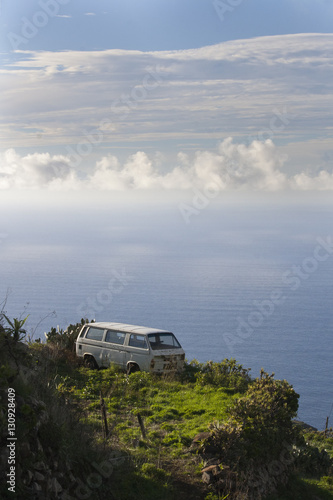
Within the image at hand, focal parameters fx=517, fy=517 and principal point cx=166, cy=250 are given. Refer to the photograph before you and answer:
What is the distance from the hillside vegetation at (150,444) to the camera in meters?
8.04

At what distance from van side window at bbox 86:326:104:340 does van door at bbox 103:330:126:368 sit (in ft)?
1.20

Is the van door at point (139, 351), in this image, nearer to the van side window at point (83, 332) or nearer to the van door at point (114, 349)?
the van door at point (114, 349)

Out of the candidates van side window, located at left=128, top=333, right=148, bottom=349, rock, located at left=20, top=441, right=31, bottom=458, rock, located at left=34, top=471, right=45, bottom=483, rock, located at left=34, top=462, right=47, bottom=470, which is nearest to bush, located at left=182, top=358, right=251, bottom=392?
van side window, located at left=128, top=333, right=148, bottom=349

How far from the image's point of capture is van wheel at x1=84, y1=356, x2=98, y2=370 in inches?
760

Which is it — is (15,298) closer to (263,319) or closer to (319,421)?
(263,319)

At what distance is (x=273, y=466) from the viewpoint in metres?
11.1

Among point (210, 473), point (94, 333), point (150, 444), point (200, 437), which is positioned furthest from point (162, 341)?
point (210, 473)

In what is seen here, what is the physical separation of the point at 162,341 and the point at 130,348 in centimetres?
118

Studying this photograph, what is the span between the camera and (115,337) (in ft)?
62.6

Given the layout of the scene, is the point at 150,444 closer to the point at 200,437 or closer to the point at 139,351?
the point at 200,437

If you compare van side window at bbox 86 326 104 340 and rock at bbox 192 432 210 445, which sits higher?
van side window at bbox 86 326 104 340

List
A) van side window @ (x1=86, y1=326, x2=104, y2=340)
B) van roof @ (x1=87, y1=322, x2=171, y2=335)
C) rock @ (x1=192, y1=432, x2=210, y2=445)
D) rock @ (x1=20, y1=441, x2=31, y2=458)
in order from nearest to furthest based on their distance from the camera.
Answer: rock @ (x1=20, y1=441, x2=31, y2=458), rock @ (x1=192, y1=432, x2=210, y2=445), van roof @ (x1=87, y1=322, x2=171, y2=335), van side window @ (x1=86, y1=326, x2=104, y2=340)

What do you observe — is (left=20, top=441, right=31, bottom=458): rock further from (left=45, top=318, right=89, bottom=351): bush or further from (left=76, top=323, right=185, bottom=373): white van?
(left=45, top=318, right=89, bottom=351): bush

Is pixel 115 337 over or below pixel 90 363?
over
